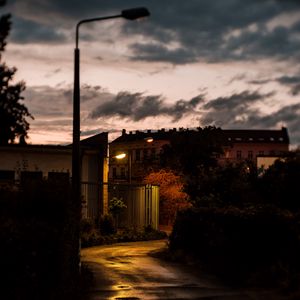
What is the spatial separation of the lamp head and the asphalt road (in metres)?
5.78

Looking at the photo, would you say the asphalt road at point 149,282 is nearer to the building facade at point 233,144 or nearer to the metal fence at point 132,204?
the metal fence at point 132,204

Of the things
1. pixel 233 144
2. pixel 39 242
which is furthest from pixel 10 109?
pixel 233 144

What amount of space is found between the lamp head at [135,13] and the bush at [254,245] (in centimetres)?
613

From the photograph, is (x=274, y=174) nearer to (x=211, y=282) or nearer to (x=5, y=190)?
(x=211, y=282)

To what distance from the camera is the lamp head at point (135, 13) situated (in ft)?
45.2

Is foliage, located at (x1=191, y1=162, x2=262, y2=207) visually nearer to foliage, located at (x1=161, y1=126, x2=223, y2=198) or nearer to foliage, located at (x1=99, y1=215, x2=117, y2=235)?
foliage, located at (x1=99, y1=215, x2=117, y2=235)

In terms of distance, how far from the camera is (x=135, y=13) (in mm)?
13898

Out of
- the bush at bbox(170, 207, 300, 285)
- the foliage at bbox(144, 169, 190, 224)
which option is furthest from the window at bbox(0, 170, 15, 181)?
the bush at bbox(170, 207, 300, 285)

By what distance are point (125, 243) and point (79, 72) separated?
675 inches

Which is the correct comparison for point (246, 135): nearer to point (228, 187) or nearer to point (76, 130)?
point (228, 187)

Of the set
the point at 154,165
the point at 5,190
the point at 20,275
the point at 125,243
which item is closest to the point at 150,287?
the point at 5,190

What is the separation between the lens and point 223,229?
1836cm

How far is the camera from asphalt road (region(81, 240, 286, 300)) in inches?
561

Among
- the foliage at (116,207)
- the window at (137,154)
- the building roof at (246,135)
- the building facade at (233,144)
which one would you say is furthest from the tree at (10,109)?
the building roof at (246,135)
